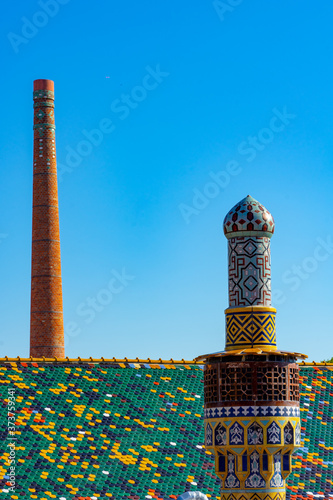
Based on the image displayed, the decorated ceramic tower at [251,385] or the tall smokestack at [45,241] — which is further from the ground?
the tall smokestack at [45,241]

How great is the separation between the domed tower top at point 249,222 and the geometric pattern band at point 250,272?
9 cm

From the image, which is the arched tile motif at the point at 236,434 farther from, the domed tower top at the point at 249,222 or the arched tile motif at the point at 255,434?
A: the domed tower top at the point at 249,222

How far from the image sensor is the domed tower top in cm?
1309

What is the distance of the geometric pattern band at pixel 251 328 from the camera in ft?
42.0

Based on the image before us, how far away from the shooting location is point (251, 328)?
1281 centimetres

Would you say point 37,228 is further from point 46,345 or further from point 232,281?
point 232,281

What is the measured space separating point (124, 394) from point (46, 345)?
1255cm

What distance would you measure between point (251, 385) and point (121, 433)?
7.21m

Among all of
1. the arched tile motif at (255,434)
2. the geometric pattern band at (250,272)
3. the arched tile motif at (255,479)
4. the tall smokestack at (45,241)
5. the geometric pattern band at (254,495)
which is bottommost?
the geometric pattern band at (254,495)

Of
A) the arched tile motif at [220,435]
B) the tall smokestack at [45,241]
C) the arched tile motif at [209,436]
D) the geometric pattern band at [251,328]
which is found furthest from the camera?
the tall smokestack at [45,241]

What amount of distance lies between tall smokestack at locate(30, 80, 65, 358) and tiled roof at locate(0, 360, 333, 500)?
38.1 ft

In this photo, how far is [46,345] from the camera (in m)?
32.5

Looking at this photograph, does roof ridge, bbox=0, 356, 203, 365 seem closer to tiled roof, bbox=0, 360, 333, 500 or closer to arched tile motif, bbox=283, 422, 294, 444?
tiled roof, bbox=0, 360, 333, 500

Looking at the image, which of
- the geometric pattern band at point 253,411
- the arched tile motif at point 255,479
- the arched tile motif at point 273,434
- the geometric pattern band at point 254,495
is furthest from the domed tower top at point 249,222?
the geometric pattern band at point 254,495
